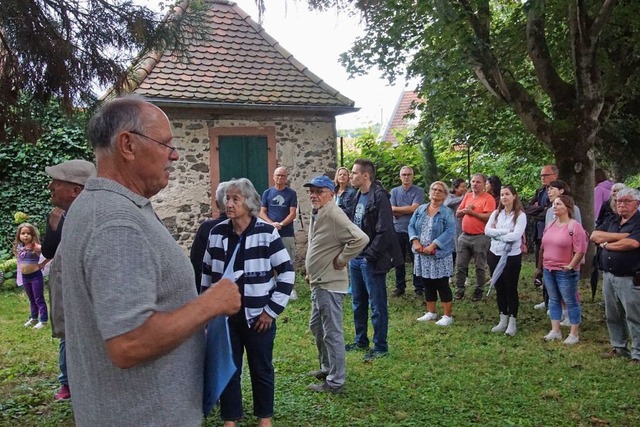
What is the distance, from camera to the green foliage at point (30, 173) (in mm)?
13328

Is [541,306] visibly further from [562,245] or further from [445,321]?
[562,245]

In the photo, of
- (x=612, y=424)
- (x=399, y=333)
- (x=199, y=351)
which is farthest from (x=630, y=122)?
(x=199, y=351)

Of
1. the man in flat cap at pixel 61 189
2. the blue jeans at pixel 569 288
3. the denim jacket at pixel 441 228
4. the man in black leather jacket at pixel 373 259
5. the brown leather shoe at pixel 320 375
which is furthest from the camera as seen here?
the denim jacket at pixel 441 228

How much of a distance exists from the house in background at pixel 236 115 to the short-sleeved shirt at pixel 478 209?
13.5 ft

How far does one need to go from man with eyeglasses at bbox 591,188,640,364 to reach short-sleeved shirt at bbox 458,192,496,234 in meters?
2.76

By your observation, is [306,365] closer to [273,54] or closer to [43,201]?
[273,54]

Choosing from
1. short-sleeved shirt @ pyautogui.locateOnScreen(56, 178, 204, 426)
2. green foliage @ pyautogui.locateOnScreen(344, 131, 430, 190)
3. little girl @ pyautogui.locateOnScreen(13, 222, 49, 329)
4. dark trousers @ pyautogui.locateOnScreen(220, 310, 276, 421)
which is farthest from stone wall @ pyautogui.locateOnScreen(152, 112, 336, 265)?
short-sleeved shirt @ pyautogui.locateOnScreen(56, 178, 204, 426)

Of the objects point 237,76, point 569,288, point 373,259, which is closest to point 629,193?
point 569,288

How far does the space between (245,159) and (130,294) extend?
1043 centimetres

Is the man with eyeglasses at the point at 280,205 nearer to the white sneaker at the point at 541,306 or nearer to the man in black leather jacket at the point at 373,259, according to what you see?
the man in black leather jacket at the point at 373,259

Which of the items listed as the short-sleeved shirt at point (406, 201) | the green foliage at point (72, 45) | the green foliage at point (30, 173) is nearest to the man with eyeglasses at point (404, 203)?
the short-sleeved shirt at point (406, 201)

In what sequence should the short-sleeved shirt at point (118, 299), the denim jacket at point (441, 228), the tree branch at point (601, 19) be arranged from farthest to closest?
the tree branch at point (601, 19)
the denim jacket at point (441, 228)
the short-sleeved shirt at point (118, 299)

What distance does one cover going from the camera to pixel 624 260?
20.2 feet

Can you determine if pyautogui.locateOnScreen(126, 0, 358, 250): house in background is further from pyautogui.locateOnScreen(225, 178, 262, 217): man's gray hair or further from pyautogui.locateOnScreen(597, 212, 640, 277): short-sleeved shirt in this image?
pyautogui.locateOnScreen(597, 212, 640, 277): short-sleeved shirt
